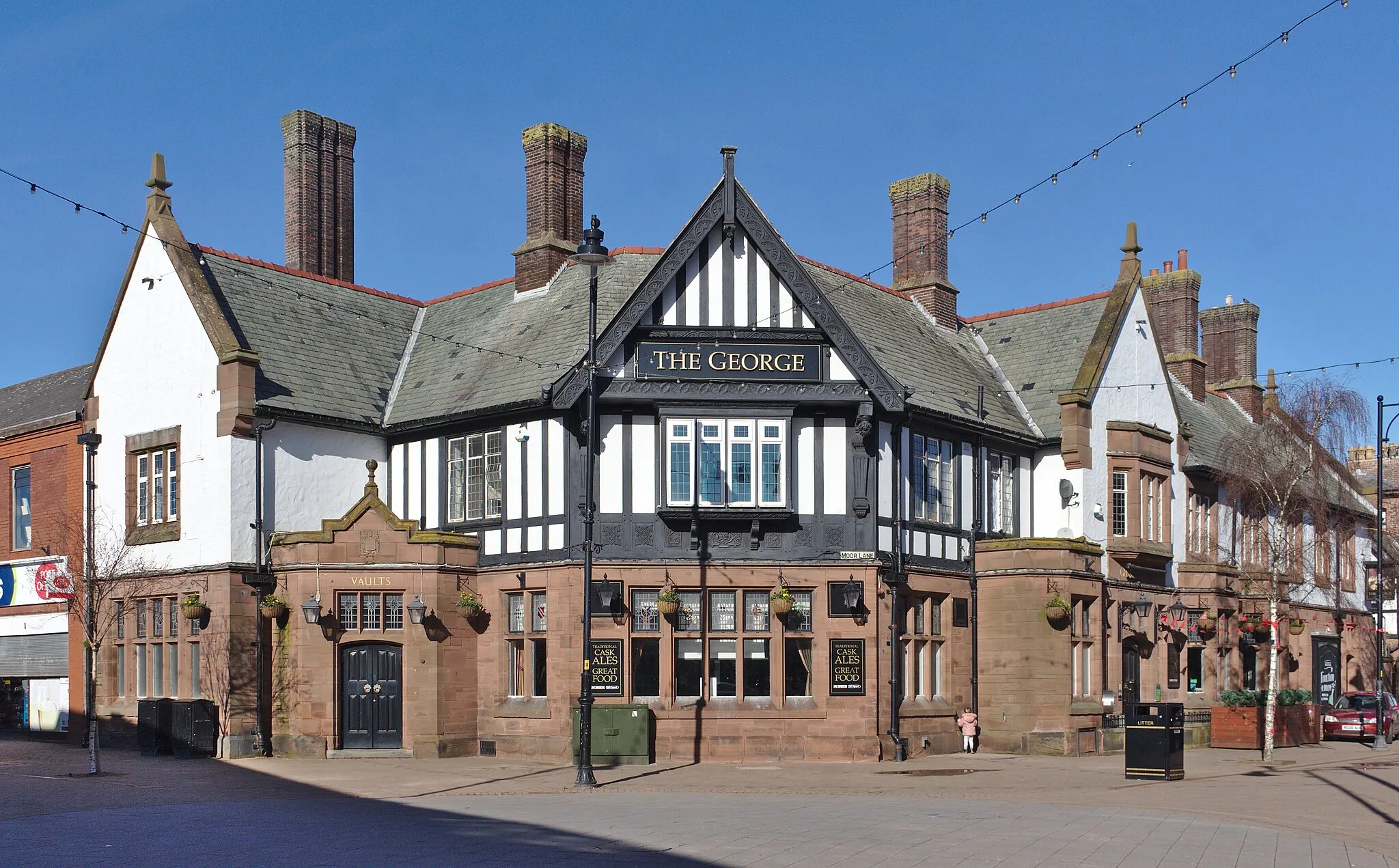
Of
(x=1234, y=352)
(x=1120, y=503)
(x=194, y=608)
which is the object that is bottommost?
(x=194, y=608)

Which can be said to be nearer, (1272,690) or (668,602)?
(668,602)

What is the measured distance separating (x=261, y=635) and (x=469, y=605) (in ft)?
13.7

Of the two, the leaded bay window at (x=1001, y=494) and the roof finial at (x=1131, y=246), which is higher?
the roof finial at (x=1131, y=246)

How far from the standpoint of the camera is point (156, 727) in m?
29.9

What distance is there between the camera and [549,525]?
1154 inches

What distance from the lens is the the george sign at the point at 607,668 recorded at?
93.0 ft

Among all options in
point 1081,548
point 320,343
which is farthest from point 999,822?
point 320,343

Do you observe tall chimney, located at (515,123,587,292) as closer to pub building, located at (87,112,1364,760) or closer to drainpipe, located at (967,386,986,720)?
pub building, located at (87,112,1364,760)

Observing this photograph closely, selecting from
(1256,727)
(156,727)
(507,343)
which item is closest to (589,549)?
(507,343)

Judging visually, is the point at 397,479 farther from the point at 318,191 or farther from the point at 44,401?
the point at 44,401

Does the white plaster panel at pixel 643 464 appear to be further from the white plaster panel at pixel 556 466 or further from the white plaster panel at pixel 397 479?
the white plaster panel at pixel 397 479

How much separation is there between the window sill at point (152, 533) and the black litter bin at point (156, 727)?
3.31m

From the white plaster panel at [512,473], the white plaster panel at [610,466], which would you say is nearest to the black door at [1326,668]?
the white plaster panel at [610,466]

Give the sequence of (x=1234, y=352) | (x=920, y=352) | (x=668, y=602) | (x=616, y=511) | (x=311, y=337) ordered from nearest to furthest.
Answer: (x=668, y=602)
(x=616, y=511)
(x=311, y=337)
(x=920, y=352)
(x=1234, y=352)
